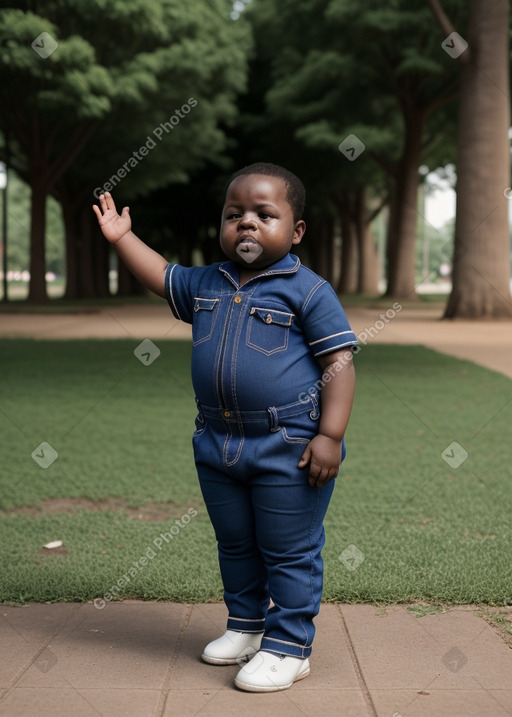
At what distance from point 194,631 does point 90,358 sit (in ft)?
31.8

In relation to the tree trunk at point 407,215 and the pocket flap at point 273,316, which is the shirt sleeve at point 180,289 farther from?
the tree trunk at point 407,215

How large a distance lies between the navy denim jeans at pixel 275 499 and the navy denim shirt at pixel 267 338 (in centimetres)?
6

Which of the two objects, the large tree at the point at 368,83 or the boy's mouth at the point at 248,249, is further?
the large tree at the point at 368,83

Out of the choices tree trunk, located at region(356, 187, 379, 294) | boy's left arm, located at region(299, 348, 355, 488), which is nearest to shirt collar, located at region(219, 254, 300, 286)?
boy's left arm, located at region(299, 348, 355, 488)

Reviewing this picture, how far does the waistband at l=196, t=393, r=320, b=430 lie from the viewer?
282 cm

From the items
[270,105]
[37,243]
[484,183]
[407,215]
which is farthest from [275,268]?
[270,105]

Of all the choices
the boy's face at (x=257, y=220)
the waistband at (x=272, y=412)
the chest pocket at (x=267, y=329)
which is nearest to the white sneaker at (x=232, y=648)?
the waistband at (x=272, y=412)

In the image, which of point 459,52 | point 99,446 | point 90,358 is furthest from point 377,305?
point 99,446

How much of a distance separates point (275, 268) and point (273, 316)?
0.16 metres

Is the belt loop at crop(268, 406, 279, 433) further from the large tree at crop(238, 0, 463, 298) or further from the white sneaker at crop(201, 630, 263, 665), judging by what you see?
the large tree at crop(238, 0, 463, 298)

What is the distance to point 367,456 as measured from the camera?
20.9 ft

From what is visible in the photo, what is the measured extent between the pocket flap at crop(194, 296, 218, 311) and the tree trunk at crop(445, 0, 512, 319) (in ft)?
53.9

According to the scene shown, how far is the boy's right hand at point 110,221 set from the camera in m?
3.09

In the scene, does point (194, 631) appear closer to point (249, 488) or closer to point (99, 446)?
point (249, 488)
